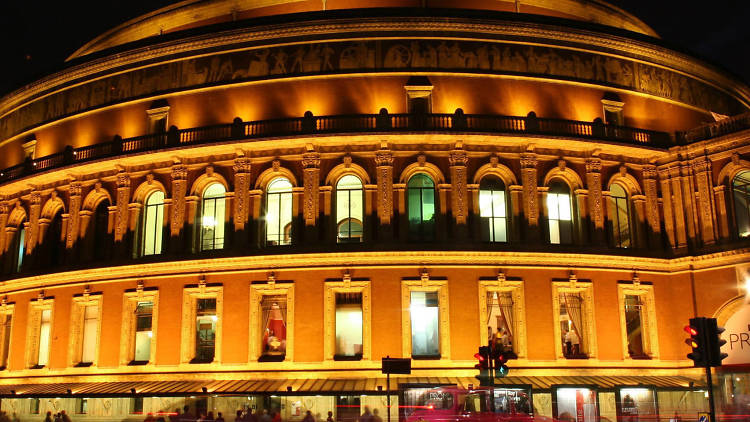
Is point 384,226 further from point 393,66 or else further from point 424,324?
point 393,66

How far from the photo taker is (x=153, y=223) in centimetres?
3706

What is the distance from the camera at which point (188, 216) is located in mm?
35875

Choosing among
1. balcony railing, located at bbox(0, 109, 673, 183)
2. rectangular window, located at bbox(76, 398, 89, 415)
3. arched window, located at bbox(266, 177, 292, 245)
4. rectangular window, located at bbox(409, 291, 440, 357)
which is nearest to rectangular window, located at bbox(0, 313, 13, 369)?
rectangular window, located at bbox(76, 398, 89, 415)

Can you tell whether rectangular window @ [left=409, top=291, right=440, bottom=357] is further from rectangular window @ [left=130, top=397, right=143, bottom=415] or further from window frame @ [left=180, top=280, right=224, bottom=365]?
rectangular window @ [left=130, top=397, right=143, bottom=415]

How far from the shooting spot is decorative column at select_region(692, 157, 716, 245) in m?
35.6

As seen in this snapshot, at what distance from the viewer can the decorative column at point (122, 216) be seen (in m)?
36.8

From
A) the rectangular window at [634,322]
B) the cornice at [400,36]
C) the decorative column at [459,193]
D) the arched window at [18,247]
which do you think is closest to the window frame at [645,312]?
the rectangular window at [634,322]

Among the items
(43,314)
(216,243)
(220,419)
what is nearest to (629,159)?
(216,243)

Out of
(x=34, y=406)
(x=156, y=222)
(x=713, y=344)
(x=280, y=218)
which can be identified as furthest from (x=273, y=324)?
(x=713, y=344)

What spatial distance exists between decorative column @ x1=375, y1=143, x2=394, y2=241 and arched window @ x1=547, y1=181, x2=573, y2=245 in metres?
7.22

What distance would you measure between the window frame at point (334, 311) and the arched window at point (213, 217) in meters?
5.70

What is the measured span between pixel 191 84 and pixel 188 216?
21.8ft

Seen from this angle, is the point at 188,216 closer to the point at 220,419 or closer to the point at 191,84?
the point at 191,84

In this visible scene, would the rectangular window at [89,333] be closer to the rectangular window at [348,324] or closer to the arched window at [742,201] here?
the rectangular window at [348,324]
